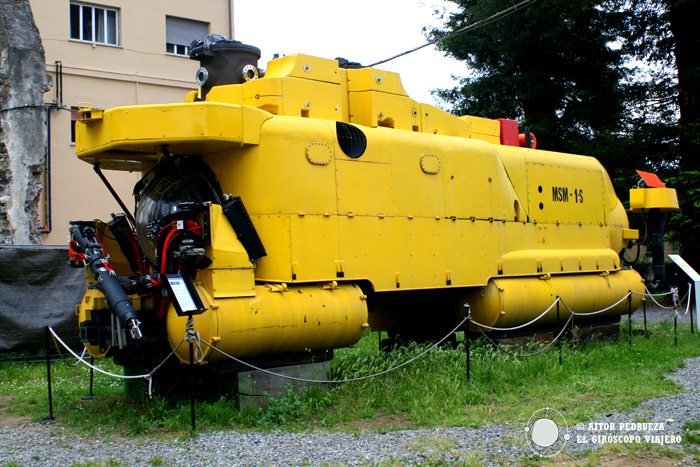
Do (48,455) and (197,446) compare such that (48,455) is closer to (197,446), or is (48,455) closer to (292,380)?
(197,446)

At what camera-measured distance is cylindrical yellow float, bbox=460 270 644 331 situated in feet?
35.8

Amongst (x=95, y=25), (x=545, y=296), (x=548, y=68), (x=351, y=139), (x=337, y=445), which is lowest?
(x=337, y=445)

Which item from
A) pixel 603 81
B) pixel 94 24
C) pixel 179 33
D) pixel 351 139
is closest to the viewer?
pixel 351 139

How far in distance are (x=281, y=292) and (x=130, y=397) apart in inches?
95.3

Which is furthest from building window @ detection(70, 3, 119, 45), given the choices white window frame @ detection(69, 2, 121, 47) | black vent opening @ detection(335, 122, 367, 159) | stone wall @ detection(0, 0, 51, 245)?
black vent opening @ detection(335, 122, 367, 159)

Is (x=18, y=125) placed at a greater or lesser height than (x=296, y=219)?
greater

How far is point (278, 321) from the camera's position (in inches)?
321

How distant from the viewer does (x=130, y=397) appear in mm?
9078

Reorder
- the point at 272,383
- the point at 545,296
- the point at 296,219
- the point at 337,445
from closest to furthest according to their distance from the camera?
the point at 337,445, the point at 272,383, the point at 296,219, the point at 545,296

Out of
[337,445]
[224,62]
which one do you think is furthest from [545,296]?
[224,62]

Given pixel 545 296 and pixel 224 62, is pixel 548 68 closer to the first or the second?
pixel 545 296

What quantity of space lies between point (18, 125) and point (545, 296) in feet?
33.6

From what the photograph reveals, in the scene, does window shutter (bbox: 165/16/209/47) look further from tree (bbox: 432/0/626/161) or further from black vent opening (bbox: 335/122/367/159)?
black vent opening (bbox: 335/122/367/159)

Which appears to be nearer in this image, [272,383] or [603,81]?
[272,383]
